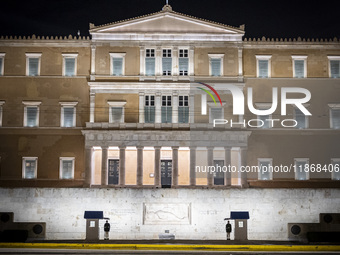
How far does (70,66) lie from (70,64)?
183 millimetres

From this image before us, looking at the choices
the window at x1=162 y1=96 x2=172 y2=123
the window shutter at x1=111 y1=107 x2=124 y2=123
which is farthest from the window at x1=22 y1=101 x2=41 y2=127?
the window at x1=162 y1=96 x2=172 y2=123

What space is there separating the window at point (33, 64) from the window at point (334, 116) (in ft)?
88.1

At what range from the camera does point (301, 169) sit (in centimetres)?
4478

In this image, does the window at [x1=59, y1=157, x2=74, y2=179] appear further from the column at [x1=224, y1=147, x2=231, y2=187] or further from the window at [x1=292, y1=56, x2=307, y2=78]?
the window at [x1=292, y1=56, x2=307, y2=78]

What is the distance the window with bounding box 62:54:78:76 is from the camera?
150ft

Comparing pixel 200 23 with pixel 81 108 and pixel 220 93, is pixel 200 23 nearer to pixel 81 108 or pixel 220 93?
pixel 220 93

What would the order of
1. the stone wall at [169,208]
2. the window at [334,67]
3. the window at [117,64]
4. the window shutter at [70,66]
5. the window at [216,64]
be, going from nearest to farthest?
1. the stone wall at [169,208]
2. the window at [117,64]
3. the window at [216,64]
4. the window shutter at [70,66]
5. the window at [334,67]

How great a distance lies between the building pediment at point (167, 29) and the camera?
4528cm

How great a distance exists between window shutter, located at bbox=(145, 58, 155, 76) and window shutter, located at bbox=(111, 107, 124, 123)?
162 inches

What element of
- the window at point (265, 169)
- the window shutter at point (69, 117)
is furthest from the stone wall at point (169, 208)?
the window shutter at point (69, 117)

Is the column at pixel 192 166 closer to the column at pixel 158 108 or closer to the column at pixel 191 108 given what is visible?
the column at pixel 191 108

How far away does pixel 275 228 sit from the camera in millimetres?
32250

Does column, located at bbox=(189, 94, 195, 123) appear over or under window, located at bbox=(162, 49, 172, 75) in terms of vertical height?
under

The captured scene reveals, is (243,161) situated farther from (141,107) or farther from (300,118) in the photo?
(141,107)
